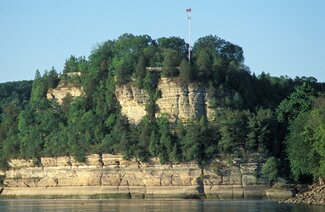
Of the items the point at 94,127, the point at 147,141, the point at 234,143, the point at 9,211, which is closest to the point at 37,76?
the point at 94,127

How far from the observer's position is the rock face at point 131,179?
9556 cm

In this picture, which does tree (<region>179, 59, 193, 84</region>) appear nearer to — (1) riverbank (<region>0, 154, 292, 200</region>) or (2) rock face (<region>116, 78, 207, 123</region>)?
(2) rock face (<region>116, 78, 207, 123</region>)

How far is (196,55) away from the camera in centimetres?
10725

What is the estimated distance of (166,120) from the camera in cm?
10119

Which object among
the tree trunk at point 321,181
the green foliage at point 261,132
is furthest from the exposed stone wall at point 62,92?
the tree trunk at point 321,181

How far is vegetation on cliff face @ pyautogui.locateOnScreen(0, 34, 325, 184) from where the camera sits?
9681cm

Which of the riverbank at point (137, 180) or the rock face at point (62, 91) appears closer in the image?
the riverbank at point (137, 180)

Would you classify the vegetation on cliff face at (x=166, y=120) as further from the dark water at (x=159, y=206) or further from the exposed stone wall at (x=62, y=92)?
the dark water at (x=159, y=206)

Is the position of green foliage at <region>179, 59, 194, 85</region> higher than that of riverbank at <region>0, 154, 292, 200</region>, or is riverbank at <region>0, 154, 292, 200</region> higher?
green foliage at <region>179, 59, 194, 85</region>

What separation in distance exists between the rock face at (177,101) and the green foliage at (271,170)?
395 inches

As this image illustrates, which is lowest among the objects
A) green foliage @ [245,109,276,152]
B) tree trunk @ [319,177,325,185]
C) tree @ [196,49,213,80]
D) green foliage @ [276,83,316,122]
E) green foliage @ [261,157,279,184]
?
tree trunk @ [319,177,325,185]

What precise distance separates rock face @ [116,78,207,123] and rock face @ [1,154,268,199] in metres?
6.27

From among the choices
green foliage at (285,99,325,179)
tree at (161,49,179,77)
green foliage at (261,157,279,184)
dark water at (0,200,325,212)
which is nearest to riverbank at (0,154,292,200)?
green foliage at (261,157,279,184)

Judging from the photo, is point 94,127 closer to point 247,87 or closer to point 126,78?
point 126,78
